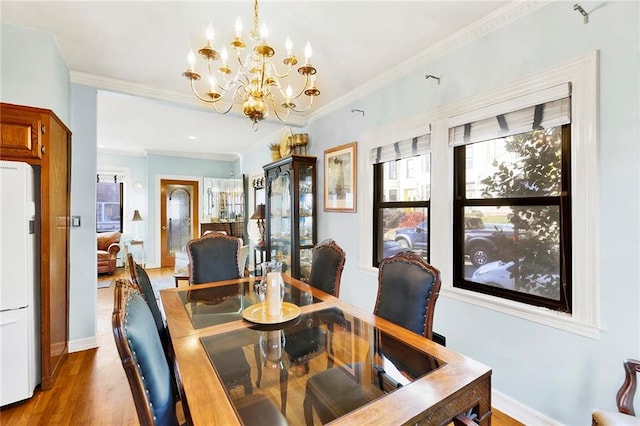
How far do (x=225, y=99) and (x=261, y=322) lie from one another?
2.86 m

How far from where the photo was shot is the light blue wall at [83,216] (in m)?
2.88

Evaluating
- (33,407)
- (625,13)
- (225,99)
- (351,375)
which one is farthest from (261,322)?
(225,99)

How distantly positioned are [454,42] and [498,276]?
1748 millimetres

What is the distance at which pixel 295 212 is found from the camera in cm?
373

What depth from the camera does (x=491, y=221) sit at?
214cm

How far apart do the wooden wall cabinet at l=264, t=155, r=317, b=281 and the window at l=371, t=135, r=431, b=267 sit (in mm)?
1047

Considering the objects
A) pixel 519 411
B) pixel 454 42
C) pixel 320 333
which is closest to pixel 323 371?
pixel 320 333

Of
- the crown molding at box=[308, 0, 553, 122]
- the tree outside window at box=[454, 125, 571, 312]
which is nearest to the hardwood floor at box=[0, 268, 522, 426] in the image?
the tree outside window at box=[454, 125, 571, 312]

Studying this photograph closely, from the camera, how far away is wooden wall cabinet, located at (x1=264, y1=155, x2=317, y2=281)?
3746mm

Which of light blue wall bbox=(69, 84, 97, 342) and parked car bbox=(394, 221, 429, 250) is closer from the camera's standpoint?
parked car bbox=(394, 221, 429, 250)

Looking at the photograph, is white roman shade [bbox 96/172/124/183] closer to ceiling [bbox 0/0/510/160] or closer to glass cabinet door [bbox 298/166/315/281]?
ceiling [bbox 0/0/510/160]

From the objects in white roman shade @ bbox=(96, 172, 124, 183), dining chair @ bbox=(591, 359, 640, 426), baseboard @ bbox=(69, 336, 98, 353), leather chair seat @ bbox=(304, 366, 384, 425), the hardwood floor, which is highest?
white roman shade @ bbox=(96, 172, 124, 183)

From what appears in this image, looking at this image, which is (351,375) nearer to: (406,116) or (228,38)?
(406,116)

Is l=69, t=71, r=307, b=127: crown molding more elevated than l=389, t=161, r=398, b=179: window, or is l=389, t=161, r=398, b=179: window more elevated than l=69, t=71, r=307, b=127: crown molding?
l=69, t=71, r=307, b=127: crown molding
